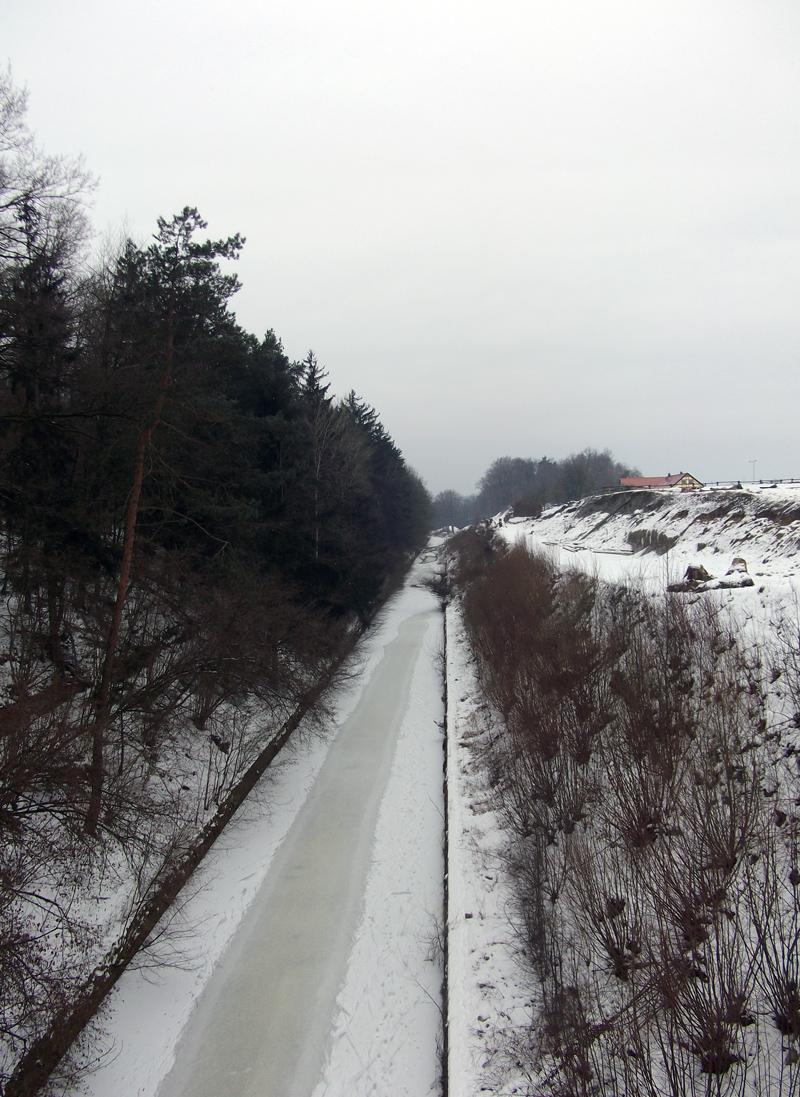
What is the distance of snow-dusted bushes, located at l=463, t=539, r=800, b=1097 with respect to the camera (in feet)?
15.4

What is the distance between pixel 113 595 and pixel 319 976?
959cm

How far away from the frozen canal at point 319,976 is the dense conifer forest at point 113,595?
1.39 meters

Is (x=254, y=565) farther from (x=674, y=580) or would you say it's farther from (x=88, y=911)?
(x=674, y=580)

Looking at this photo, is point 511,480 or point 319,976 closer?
point 319,976

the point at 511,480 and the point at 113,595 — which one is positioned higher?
the point at 511,480

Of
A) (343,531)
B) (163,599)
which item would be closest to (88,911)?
(163,599)

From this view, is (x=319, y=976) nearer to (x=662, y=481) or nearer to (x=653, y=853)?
(x=653, y=853)

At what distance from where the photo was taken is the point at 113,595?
14117 mm

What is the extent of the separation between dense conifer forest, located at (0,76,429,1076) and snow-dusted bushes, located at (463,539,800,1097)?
6.19 m

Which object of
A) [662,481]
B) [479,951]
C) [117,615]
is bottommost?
[479,951]

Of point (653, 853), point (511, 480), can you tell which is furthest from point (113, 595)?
point (511, 480)

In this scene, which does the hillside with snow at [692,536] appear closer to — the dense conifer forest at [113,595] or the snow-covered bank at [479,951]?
the snow-covered bank at [479,951]

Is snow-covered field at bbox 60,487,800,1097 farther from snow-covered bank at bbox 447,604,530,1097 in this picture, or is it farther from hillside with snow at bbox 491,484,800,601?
hillside with snow at bbox 491,484,800,601

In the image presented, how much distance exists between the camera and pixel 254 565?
1814 cm
